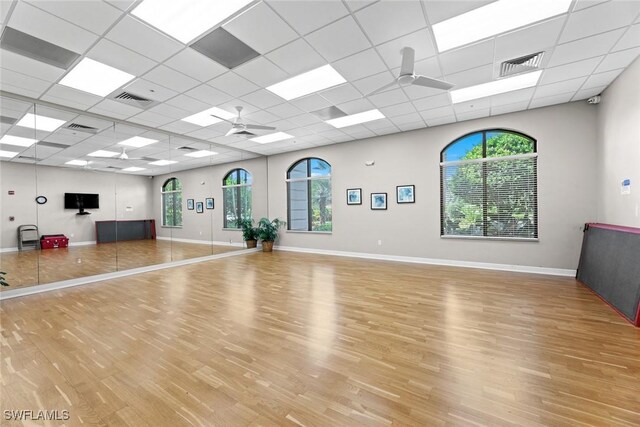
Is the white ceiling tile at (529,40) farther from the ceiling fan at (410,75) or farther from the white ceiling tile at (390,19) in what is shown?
the white ceiling tile at (390,19)

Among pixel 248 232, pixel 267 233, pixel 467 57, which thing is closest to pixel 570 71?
pixel 467 57

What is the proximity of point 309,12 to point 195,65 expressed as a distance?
175 centimetres

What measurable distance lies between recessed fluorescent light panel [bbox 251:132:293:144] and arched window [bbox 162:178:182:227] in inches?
98.7

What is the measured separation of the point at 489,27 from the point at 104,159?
7.72 meters

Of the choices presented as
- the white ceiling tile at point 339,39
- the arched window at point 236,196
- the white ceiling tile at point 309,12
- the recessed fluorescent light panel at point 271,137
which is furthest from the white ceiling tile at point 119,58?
the arched window at point 236,196

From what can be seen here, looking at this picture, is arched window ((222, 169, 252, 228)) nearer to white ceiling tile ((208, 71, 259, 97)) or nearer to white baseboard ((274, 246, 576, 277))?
white baseboard ((274, 246, 576, 277))

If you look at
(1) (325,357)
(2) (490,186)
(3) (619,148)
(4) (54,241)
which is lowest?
(1) (325,357)

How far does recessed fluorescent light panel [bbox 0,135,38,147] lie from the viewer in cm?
472

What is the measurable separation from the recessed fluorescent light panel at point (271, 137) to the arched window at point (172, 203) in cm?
251

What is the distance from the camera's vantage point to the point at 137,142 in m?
6.34

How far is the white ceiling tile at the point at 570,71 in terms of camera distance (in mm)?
3514

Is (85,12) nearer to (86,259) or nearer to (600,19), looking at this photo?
(86,259)

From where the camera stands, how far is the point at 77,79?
12.1 ft

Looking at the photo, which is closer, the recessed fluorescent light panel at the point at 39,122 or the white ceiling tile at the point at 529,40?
the white ceiling tile at the point at 529,40
